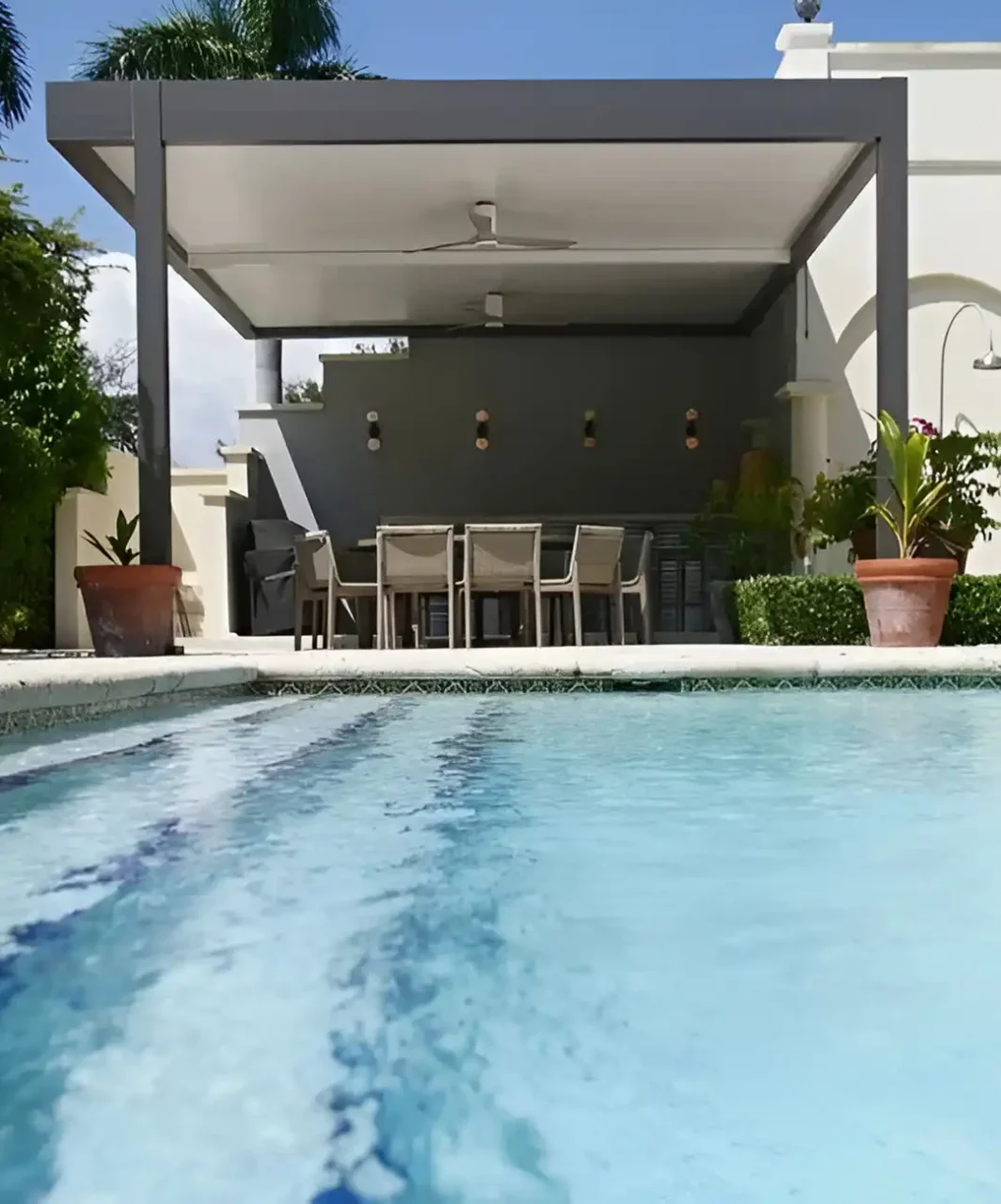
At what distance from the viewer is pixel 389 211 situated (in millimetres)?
9289

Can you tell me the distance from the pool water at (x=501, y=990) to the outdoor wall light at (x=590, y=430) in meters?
10.2

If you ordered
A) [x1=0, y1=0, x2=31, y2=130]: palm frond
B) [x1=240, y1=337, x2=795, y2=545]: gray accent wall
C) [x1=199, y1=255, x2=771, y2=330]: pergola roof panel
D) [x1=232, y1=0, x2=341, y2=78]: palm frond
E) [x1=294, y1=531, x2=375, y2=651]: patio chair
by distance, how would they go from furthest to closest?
[x1=232, y1=0, x2=341, y2=78]: palm frond < [x1=0, y1=0, x2=31, y2=130]: palm frond < [x1=240, y1=337, x2=795, y2=545]: gray accent wall < [x1=199, y1=255, x2=771, y2=330]: pergola roof panel < [x1=294, y1=531, x2=375, y2=651]: patio chair

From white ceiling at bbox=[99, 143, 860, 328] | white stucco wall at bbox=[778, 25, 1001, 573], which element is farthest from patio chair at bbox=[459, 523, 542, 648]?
white stucco wall at bbox=[778, 25, 1001, 573]

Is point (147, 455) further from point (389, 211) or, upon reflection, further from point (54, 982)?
point (54, 982)

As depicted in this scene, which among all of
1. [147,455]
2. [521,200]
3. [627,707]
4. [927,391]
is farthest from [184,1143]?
[927,391]

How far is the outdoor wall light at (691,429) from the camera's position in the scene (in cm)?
1323

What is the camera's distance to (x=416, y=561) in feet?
25.0

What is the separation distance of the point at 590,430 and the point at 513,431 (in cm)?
85

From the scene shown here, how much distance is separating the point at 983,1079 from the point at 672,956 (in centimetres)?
52

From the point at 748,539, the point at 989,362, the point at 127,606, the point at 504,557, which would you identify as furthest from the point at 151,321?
the point at 989,362

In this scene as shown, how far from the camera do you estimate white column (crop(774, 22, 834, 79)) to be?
397 inches

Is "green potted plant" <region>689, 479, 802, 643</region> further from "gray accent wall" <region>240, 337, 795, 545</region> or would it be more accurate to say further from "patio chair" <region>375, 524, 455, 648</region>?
"gray accent wall" <region>240, 337, 795, 545</region>

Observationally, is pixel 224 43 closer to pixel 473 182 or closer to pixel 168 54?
pixel 168 54

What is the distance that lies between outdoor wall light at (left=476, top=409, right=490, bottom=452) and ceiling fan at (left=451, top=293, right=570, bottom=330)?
0.94 meters
